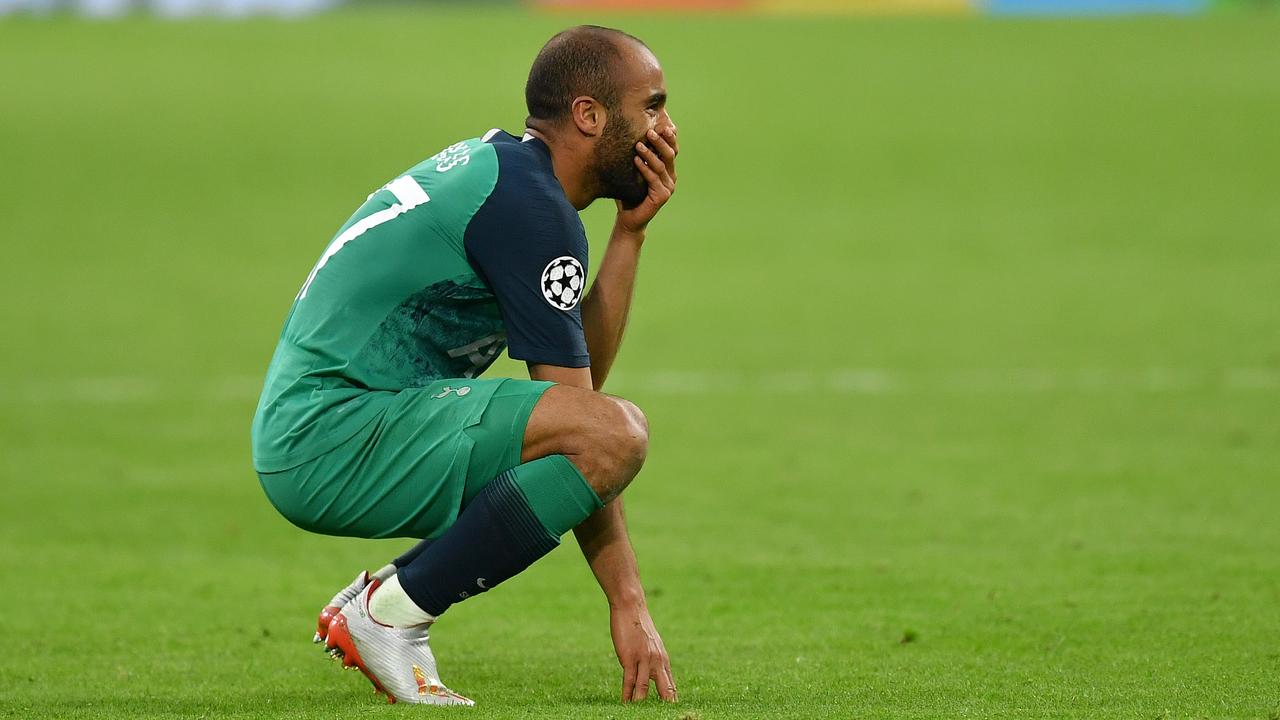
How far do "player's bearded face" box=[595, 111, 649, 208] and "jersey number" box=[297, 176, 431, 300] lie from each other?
0.47 metres

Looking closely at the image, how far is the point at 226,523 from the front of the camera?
7355 mm

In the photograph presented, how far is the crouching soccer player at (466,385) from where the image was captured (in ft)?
13.4

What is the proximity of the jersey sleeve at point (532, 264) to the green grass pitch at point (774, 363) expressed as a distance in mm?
867

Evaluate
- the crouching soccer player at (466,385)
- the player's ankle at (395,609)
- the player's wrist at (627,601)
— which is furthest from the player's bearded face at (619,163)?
the player's ankle at (395,609)

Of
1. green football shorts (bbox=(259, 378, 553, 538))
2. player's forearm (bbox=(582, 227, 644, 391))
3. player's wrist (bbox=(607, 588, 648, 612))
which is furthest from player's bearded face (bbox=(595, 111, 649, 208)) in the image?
player's wrist (bbox=(607, 588, 648, 612))

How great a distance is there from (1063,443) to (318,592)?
4218 mm

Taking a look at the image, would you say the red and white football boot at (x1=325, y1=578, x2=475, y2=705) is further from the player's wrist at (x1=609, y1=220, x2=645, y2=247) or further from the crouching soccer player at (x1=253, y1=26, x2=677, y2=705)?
the player's wrist at (x1=609, y1=220, x2=645, y2=247)

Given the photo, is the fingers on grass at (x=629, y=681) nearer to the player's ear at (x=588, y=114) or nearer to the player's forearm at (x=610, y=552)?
the player's forearm at (x=610, y=552)

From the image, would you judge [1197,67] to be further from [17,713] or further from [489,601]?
[17,713]

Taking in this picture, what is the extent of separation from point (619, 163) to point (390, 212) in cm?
59

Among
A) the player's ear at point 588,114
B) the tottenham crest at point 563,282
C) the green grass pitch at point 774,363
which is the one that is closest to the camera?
the tottenham crest at point 563,282

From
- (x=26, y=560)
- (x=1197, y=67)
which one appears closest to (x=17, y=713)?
(x=26, y=560)

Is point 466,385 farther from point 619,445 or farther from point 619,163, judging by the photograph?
point 619,163

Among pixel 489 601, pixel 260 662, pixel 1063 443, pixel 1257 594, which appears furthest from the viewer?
pixel 1063 443
